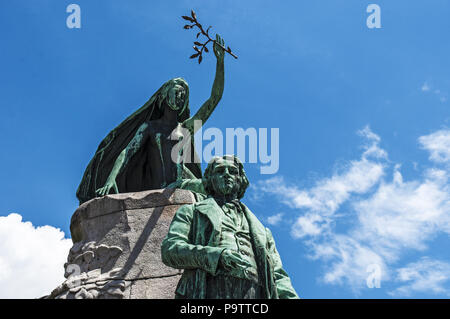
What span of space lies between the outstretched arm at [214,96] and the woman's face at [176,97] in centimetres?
29

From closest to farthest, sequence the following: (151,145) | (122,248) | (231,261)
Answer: (231,261) < (122,248) < (151,145)

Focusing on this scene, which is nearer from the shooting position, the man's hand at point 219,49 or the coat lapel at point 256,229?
the coat lapel at point 256,229

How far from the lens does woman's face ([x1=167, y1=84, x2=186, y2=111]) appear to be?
10.8 meters

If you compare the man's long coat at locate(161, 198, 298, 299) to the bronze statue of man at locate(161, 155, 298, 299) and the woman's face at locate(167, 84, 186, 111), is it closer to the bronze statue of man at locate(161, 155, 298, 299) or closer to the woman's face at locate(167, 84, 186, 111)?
the bronze statue of man at locate(161, 155, 298, 299)

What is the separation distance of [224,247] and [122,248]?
2.80 m

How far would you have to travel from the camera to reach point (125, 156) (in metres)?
10.5

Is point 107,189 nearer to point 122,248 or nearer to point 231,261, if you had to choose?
point 122,248

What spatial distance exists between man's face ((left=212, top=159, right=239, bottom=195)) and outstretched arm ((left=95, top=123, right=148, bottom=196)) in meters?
2.98

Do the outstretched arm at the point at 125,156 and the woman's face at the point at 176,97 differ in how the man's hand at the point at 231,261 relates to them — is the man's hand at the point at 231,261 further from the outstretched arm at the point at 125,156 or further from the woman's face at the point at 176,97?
the woman's face at the point at 176,97

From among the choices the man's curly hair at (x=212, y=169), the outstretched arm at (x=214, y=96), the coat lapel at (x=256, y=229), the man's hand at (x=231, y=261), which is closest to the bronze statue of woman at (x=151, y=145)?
the outstretched arm at (x=214, y=96)

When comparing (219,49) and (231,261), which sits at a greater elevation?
(219,49)

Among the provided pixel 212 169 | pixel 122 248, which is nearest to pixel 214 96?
pixel 122 248

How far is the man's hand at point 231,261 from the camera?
636 cm
